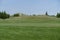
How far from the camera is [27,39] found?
16406 mm

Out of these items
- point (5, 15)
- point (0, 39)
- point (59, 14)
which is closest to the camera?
point (0, 39)

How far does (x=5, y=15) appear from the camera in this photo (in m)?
111

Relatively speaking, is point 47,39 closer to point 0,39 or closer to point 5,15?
point 0,39

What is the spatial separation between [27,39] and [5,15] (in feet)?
317

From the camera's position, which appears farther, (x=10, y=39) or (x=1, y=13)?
(x=1, y=13)

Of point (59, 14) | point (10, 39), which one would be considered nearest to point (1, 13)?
point (59, 14)

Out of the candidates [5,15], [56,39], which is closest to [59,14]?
[5,15]

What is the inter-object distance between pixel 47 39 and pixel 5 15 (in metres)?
96.8

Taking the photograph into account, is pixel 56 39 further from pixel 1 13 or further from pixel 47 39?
pixel 1 13

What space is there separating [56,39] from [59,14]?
11211cm

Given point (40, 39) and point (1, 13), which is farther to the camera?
point (1, 13)

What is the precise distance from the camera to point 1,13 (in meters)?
115

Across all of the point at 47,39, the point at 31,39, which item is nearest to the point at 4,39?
the point at 31,39

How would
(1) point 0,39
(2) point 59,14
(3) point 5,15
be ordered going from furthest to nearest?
(2) point 59,14, (3) point 5,15, (1) point 0,39
